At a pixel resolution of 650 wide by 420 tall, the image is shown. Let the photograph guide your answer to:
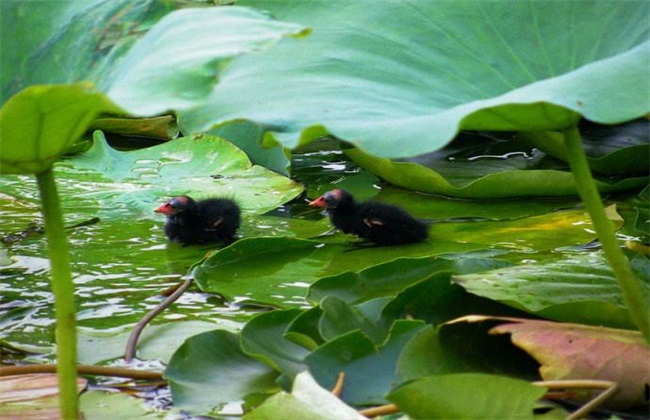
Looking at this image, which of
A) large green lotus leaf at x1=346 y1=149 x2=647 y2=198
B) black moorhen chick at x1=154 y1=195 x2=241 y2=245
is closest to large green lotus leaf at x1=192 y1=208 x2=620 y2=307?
large green lotus leaf at x1=346 y1=149 x2=647 y2=198

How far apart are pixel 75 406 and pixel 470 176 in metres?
1.95

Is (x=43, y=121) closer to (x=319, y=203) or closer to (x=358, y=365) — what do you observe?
(x=358, y=365)

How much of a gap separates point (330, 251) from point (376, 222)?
15 centimetres

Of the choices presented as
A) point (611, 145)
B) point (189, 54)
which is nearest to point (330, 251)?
point (611, 145)

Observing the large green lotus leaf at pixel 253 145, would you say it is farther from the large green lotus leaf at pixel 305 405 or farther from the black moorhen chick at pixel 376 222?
the large green lotus leaf at pixel 305 405

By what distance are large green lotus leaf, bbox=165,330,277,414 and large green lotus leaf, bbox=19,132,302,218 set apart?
4.24ft

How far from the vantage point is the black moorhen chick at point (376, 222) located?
2.74 m

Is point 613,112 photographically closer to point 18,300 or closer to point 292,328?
point 292,328

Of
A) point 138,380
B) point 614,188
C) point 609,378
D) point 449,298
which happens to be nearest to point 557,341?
point 609,378

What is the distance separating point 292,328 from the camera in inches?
71.8

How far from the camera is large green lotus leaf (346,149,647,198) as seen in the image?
2.97 meters

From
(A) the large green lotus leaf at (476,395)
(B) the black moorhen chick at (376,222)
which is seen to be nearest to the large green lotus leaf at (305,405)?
(A) the large green lotus leaf at (476,395)

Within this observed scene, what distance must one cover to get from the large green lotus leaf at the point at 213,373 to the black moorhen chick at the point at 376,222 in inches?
38.4

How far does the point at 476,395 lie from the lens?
145 cm
